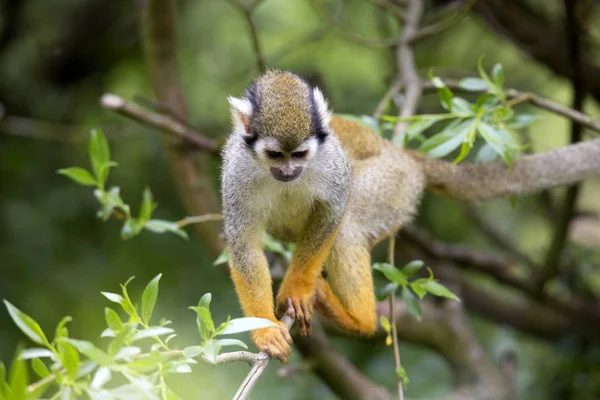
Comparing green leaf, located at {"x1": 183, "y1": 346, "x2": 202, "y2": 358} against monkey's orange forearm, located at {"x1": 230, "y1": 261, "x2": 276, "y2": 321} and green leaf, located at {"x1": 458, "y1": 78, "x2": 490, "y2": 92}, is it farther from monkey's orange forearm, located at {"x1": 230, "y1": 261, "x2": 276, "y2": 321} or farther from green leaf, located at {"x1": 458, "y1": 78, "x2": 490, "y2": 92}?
green leaf, located at {"x1": 458, "y1": 78, "x2": 490, "y2": 92}

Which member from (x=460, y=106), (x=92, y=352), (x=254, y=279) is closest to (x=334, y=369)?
(x=254, y=279)

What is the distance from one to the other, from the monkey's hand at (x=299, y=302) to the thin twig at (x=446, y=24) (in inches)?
66.1

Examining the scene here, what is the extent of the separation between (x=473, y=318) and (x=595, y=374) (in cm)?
147

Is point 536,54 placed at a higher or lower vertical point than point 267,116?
higher

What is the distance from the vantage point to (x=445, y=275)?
4730 mm

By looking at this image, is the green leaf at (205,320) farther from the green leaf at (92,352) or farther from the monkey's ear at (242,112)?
the monkey's ear at (242,112)

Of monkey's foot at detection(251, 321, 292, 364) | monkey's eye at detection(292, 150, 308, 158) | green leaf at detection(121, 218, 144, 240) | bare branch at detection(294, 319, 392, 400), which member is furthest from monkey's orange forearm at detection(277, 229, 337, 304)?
bare branch at detection(294, 319, 392, 400)

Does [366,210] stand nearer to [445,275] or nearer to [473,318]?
[445,275]

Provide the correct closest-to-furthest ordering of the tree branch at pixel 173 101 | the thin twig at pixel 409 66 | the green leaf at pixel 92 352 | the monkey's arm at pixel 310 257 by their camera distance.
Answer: the green leaf at pixel 92 352 < the monkey's arm at pixel 310 257 < the thin twig at pixel 409 66 < the tree branch at pixel 173 101

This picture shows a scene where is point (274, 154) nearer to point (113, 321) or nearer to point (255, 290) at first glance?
point (255, 290)

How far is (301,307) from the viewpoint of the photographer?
2.83 metres

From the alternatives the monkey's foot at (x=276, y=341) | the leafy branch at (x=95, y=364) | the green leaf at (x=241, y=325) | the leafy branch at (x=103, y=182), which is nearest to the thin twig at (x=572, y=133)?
the monkey's foot at (x=276, y=341)

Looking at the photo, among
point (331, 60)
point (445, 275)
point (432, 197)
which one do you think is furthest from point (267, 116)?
point (331, 60)

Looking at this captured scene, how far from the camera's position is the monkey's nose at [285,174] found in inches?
106
